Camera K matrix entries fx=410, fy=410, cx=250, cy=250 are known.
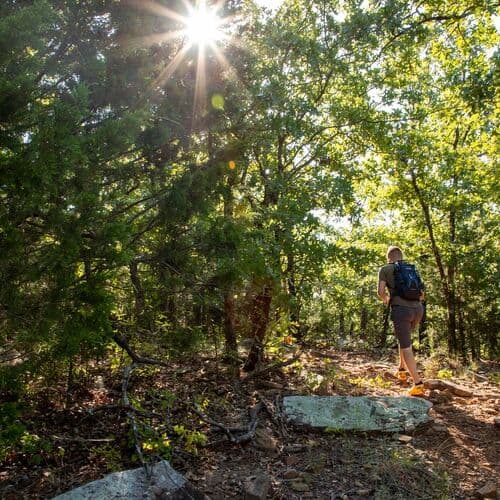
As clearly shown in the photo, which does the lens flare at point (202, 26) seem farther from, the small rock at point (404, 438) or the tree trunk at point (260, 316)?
the small rock at point (404, 438)

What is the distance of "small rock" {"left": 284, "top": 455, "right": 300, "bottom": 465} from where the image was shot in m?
3.85

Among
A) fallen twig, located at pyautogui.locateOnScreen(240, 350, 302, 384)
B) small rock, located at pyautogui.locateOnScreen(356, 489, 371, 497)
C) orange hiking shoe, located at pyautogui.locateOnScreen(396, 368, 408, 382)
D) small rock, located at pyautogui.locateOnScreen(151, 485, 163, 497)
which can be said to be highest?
fallen twig, located at pyautogui.locateOnScreen(240, 350, 302, 384)

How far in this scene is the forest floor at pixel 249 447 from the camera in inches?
134

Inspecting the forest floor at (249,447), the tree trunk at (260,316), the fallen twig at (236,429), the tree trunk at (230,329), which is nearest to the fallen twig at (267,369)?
the forest floor at (249,447)

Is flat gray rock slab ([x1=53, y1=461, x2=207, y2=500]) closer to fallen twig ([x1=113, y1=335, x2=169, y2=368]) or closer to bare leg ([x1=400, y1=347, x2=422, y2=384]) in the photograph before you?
fallen twig ([x1=113, y1=335, x2=169, y2=368])

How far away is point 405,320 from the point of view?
5797 mm

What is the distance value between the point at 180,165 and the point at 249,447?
361 centimetres

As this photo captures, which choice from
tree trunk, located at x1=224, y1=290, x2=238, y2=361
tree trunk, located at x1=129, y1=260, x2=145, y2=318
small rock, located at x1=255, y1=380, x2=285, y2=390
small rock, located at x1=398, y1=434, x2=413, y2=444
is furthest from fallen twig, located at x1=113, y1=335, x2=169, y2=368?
small rock, located at x1=398, y1=434, x2=413, y2=444

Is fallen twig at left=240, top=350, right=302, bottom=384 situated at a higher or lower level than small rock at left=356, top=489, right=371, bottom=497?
higher

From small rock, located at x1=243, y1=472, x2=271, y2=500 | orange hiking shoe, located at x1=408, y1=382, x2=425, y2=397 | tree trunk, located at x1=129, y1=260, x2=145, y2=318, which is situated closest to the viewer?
small rock, located at x1=243, y1=472, x2=271, y2=500

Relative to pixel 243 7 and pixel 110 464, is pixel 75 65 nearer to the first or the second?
pixel 243 7

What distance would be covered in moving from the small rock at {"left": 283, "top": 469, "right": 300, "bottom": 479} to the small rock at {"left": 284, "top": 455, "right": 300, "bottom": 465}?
0.59 ft

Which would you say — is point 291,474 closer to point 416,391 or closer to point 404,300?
point 416,391

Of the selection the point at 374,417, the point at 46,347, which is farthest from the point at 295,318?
the point at 46,347
